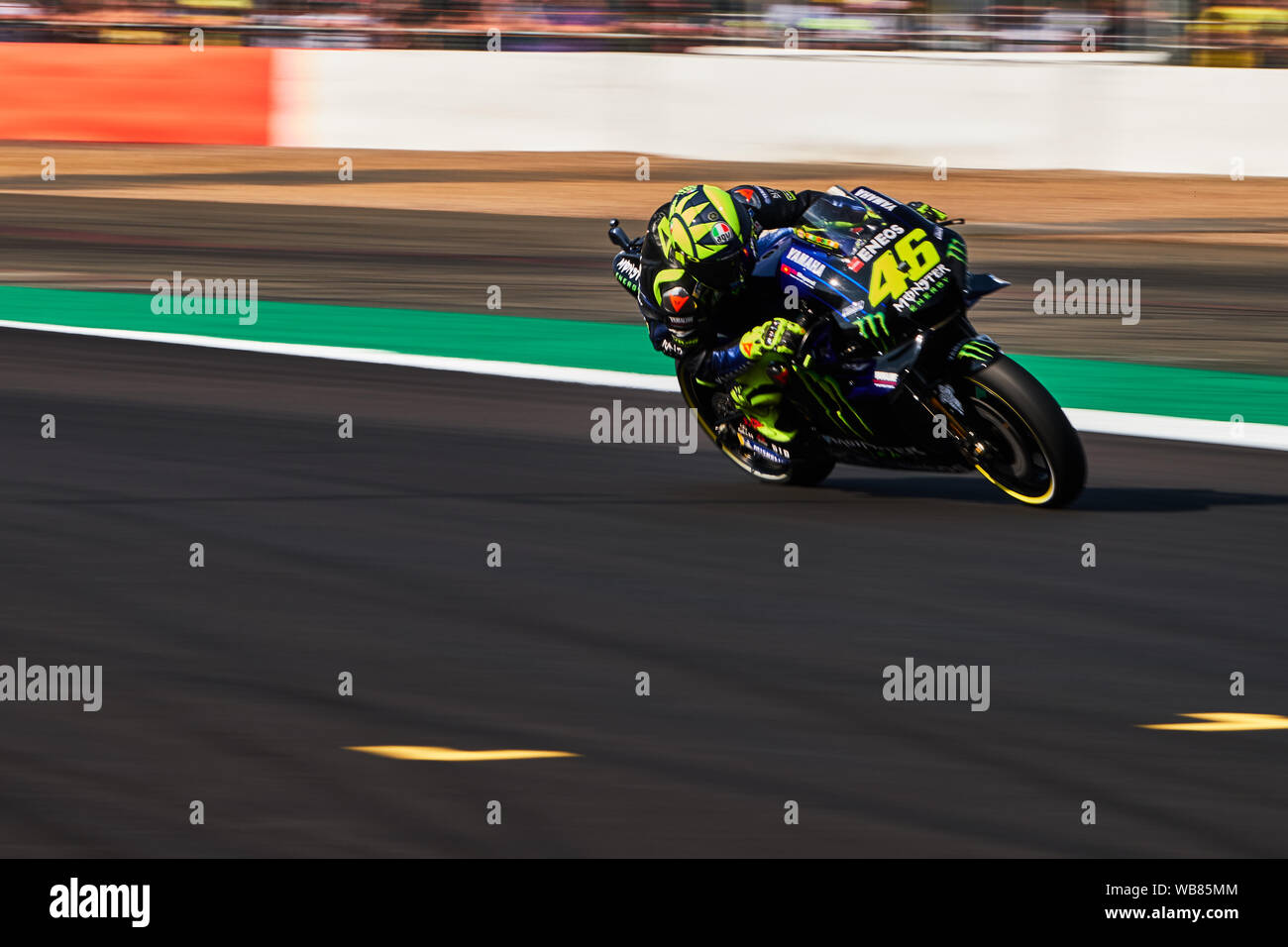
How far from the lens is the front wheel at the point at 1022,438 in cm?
838

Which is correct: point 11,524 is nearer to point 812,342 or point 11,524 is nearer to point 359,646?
point 359,646

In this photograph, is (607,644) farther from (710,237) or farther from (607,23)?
(607,23)

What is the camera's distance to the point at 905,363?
862cm

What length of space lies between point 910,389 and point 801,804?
142 inches

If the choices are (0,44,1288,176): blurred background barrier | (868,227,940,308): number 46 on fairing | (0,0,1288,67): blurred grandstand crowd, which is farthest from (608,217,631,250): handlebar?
(0,0,1288,67): blurred grandstand crowd

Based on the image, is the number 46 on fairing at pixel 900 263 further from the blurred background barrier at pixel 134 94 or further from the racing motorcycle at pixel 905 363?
the blurred background barrier at pixel 134 94

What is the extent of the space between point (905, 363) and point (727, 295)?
94 cm

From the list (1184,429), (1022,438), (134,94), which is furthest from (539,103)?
(1022,438)

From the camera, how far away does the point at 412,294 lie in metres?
17.4

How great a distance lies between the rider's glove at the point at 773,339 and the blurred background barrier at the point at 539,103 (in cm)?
1689

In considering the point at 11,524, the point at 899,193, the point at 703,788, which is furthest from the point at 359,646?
the point at 899,193

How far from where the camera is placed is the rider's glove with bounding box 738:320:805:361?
8.99 meters

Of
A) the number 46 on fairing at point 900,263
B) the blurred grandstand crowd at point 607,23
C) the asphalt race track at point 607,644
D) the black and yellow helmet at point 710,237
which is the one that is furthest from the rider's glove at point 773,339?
the blurred grandstand crowd at point 607,23

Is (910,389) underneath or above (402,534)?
above
